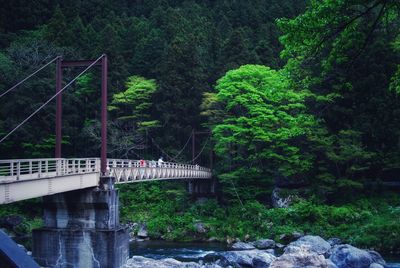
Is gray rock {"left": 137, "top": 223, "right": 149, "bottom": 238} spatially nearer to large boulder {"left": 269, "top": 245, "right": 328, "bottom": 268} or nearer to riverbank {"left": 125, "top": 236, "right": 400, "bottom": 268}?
riverbank {"left": 125, "top": 236, "right": 400, "bottom": 268}

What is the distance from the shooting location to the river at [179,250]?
20.4 metres

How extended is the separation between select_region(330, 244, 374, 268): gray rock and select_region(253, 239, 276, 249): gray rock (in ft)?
21.4

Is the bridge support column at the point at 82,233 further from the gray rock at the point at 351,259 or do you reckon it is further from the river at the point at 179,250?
the gray rock at the point at 351,259

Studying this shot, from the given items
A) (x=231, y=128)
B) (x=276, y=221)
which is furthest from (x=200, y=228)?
(x=231, y=128)

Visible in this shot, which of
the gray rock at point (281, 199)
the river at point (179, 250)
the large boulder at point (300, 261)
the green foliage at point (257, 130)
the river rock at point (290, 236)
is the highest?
the green foliage at point (257, 130)

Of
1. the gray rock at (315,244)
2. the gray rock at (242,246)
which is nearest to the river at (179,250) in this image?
the gray rock at (242,246)

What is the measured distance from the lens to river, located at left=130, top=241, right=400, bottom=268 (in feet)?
66.9

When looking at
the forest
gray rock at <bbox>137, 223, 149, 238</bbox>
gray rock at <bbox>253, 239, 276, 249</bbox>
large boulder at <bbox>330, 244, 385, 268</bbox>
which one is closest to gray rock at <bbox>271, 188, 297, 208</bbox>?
the forest

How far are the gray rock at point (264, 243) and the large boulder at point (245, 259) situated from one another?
5.19m

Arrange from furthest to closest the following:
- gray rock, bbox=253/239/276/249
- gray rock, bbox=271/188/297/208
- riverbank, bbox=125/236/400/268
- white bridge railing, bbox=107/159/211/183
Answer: gray rock, bbox=271/188/297/208
gray rock, bbox=253/239/276/249
white bridge railing, bbox=107/159/211/183
riverbank, bbox=125/236/400/268

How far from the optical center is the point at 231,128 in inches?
1128

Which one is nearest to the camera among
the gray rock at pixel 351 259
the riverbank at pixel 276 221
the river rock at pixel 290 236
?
the gray rock at pixel 351 259

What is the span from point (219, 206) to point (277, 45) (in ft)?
57.4

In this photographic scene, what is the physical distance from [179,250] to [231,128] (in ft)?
30.1
